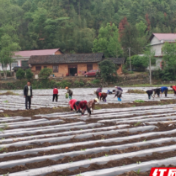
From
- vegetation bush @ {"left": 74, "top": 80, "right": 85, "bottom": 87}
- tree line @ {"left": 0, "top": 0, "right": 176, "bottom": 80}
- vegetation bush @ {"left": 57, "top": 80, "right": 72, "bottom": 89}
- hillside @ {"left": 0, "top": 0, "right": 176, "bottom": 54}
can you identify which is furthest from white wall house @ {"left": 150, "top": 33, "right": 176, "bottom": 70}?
vegetation bush @ {"left": 57, "top": 80, "right": 72, "bottom": 89}

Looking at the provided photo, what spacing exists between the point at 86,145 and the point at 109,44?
1520 inches

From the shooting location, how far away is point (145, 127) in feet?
23.5

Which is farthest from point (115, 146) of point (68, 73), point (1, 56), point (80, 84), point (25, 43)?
point (25, 43)

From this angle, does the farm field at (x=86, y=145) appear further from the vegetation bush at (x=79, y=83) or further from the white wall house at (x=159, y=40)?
the white wall house at (x=159, y=40)

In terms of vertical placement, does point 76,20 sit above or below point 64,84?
above

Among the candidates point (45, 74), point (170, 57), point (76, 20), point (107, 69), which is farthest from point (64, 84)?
point (76, 20)


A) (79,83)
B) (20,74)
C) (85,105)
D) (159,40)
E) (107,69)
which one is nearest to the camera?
(85,105)

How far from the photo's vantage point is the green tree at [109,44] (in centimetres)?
4203

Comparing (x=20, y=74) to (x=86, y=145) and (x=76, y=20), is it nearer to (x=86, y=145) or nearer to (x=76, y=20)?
(x=76, y=20)

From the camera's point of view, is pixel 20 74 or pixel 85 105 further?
pixel 20 74

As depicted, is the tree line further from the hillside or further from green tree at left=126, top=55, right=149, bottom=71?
green tree at left=126, top=55, right=149, bottom=71

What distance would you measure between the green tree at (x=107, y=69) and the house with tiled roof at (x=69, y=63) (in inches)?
125

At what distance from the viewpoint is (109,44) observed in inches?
1693

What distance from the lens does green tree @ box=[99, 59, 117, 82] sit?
33562 millimetres
